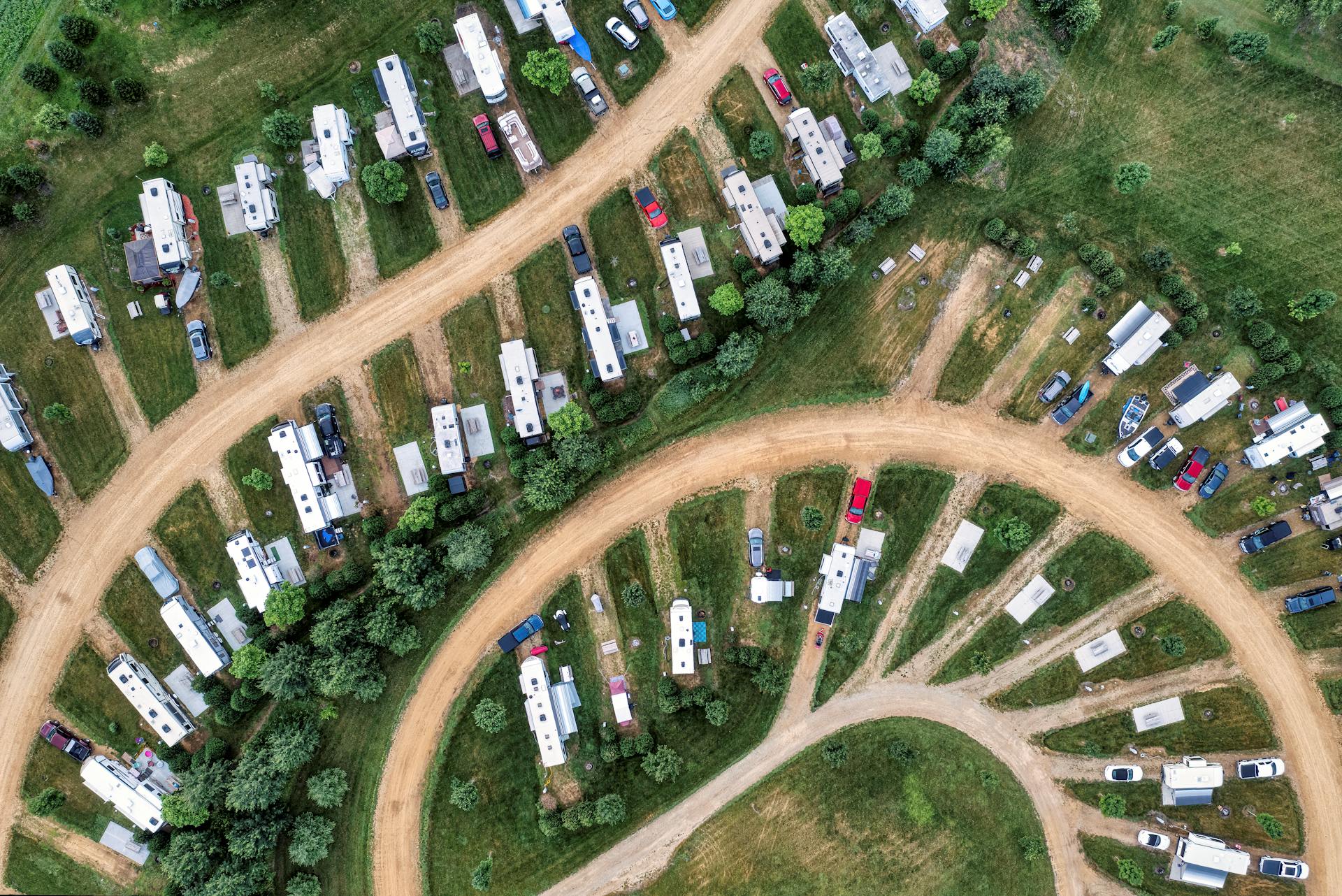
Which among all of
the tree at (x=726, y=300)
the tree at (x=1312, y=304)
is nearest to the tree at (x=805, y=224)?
the tree at (x=726, y=300)

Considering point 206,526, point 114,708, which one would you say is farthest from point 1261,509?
point 114,708

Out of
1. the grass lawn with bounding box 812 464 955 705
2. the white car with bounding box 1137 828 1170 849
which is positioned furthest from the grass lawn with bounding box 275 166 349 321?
the white car with bounding box 1137 828 1170 849

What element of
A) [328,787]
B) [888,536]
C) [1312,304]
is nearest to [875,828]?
[888,536]

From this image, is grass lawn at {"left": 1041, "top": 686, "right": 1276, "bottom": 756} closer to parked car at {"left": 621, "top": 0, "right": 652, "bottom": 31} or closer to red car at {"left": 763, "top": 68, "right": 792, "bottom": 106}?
red car at {"left": 763, "top": 68, "right": 792, "bottom": 106}

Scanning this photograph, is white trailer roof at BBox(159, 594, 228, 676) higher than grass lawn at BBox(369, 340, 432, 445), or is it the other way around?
grass lawn at BBox(369, 340, 432, 445)

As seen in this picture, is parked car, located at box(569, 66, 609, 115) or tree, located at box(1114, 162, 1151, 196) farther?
parked car, located at box(569, 66, 609, 115)

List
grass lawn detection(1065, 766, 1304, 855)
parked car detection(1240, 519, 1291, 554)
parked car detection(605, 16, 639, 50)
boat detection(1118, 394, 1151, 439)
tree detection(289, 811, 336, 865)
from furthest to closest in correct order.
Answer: parked car detection(605, 16, 639, 50) → boat detection(1118, 394, 1151, 439) → grass lawn detection(1065, 766, 1304, 855) → parked car detection(1240, 519, 1291, 554) → tree detection(289, 811, 336, 865)

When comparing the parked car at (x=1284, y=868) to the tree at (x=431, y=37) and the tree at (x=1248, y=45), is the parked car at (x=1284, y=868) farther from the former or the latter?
the tree at (x=431, y=37)

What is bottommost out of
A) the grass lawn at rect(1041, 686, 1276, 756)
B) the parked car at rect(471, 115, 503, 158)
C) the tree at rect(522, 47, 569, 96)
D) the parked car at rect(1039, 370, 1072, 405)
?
the grass lawn at rect(1041, 686, 1276, 756)

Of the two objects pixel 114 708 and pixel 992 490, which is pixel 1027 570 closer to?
pixel 992 490
